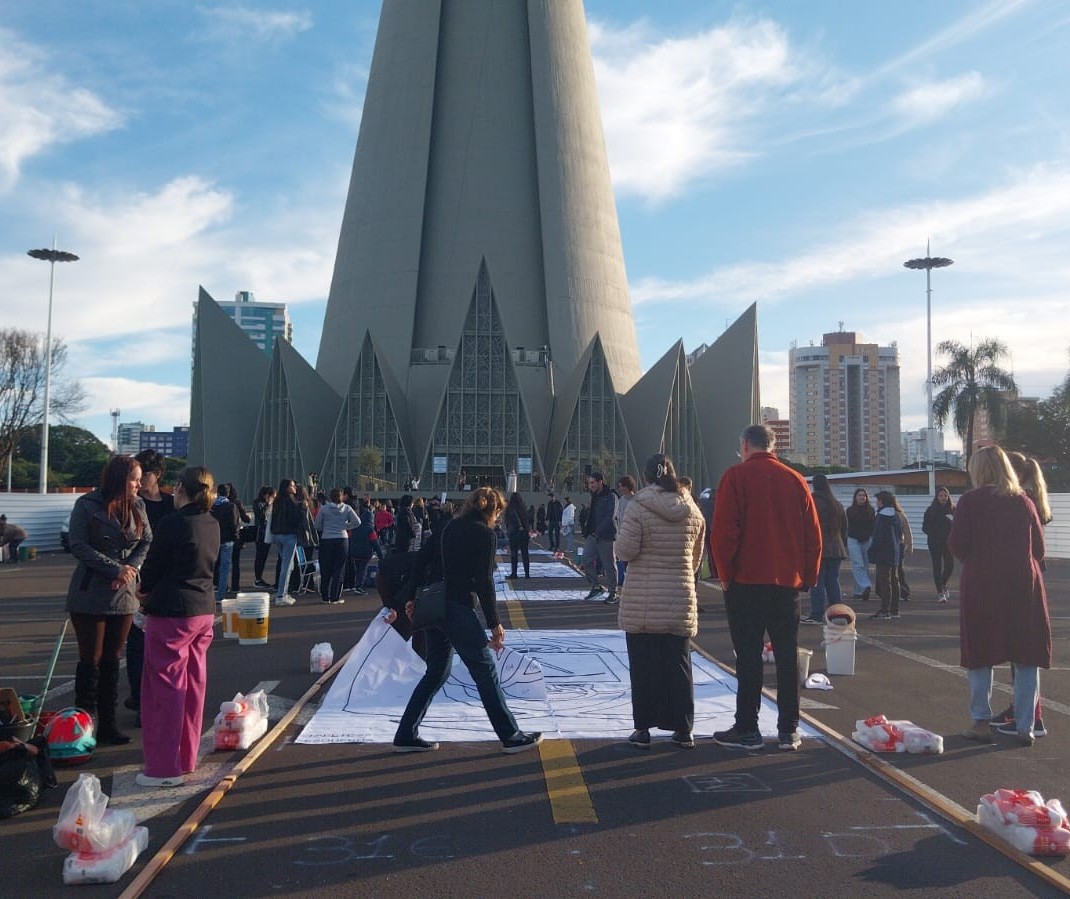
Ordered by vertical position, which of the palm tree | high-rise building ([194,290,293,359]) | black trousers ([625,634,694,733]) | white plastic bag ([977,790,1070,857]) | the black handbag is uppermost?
high-rise building ([194,290,293,359])

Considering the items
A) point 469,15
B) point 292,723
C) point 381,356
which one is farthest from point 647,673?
point 469,15

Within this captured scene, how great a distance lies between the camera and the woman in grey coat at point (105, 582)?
5605 mm

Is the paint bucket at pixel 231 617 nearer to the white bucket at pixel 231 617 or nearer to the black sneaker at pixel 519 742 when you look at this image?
the white bucket at pixel 231 617

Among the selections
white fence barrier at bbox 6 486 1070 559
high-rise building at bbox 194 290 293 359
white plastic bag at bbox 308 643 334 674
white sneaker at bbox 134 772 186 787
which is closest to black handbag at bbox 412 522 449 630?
white sneaker at bbox 134 772 186 787

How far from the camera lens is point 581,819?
4.26 meters

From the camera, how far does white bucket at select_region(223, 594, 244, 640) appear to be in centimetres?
948

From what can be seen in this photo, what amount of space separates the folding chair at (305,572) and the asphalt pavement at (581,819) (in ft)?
27.3

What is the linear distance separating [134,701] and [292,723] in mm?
1296

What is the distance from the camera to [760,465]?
579 centimetres

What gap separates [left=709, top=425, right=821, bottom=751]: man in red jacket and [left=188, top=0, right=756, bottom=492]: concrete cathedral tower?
44196 millimetres

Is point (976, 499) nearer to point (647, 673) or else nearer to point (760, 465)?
point (760, 465)

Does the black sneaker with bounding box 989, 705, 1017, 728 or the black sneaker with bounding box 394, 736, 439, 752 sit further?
the black sneaker with bounding box 989, 705, 1017, 728

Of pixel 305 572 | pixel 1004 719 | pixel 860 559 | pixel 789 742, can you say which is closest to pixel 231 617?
pixel 305 572

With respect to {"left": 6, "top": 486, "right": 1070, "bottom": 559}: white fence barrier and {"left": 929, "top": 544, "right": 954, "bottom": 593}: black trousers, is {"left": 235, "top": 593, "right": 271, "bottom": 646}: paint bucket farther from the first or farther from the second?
{"left": 6, "top": 486, "right": 1070, "bottom": 559}: white fence barrier
